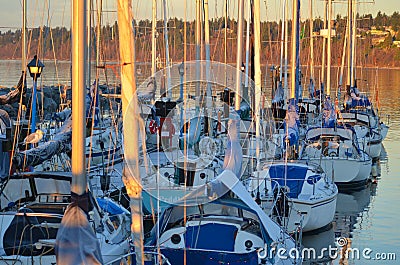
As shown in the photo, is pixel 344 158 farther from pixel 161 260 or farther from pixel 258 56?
pixel 161 260

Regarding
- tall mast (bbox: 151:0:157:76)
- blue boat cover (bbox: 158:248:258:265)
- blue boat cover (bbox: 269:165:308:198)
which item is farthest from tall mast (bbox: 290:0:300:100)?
blue boat cover (bbox: 158:248:258:265)

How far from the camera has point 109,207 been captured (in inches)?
505

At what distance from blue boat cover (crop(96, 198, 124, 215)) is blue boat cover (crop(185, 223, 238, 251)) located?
2.31 m

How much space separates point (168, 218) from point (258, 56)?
5750 mm

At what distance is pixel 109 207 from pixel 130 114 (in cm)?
628

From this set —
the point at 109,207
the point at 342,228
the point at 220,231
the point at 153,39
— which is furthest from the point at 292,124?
the point at 153,39

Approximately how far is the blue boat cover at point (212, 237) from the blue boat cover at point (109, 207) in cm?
231

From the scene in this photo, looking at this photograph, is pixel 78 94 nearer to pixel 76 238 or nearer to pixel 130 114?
pixel 130 114

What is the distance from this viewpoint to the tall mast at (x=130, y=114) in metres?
6.53

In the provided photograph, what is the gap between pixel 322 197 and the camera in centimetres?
1602

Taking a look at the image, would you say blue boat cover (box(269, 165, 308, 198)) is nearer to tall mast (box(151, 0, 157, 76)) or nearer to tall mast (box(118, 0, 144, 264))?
tall mast (box(118, 0, 144, 264))

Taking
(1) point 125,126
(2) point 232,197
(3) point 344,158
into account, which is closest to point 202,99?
(3) point 344,158

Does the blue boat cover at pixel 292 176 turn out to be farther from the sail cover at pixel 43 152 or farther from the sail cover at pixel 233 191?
the sail cover at pixel 233 191

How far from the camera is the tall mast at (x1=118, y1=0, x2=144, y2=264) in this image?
653 centimetres
